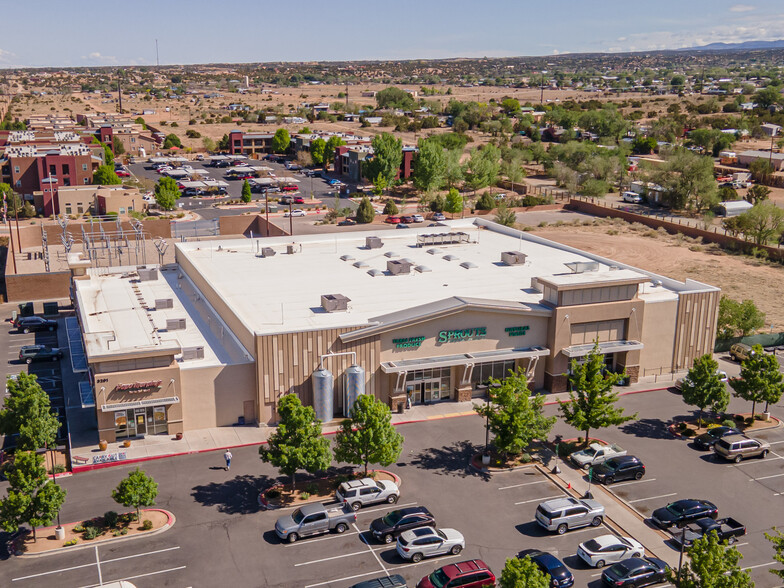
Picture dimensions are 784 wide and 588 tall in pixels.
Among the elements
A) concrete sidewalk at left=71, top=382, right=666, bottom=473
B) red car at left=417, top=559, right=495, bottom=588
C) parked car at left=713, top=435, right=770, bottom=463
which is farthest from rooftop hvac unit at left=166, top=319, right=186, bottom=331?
parked car at left=713, top=435, right=770, bottom=463

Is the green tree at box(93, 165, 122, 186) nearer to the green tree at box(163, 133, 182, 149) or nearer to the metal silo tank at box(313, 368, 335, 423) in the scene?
the green tree at box(163, 133, 182, 149)

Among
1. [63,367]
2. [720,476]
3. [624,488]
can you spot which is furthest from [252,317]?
Result: [720,476]

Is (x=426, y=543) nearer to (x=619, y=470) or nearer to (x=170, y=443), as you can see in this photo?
(x=619, y=470)

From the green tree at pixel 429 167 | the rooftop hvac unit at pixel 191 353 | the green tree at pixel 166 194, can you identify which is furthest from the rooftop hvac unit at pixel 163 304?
the green tree at pixel 429 167

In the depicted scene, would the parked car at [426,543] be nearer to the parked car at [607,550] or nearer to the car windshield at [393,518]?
the car windshield at [393,518]

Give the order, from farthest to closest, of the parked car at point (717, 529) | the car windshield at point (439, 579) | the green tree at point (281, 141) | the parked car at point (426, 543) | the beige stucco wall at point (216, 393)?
the green tree at point (281, 141) → the beige stucco wall at point (216, 393) → the parked car at point (717, 529) → the parked car at point (426, 543) → the car windshield at point (439, 579)

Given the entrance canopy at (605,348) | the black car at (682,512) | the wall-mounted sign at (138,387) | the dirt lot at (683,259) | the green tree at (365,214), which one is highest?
the wall-mounted sign at (138,387)
